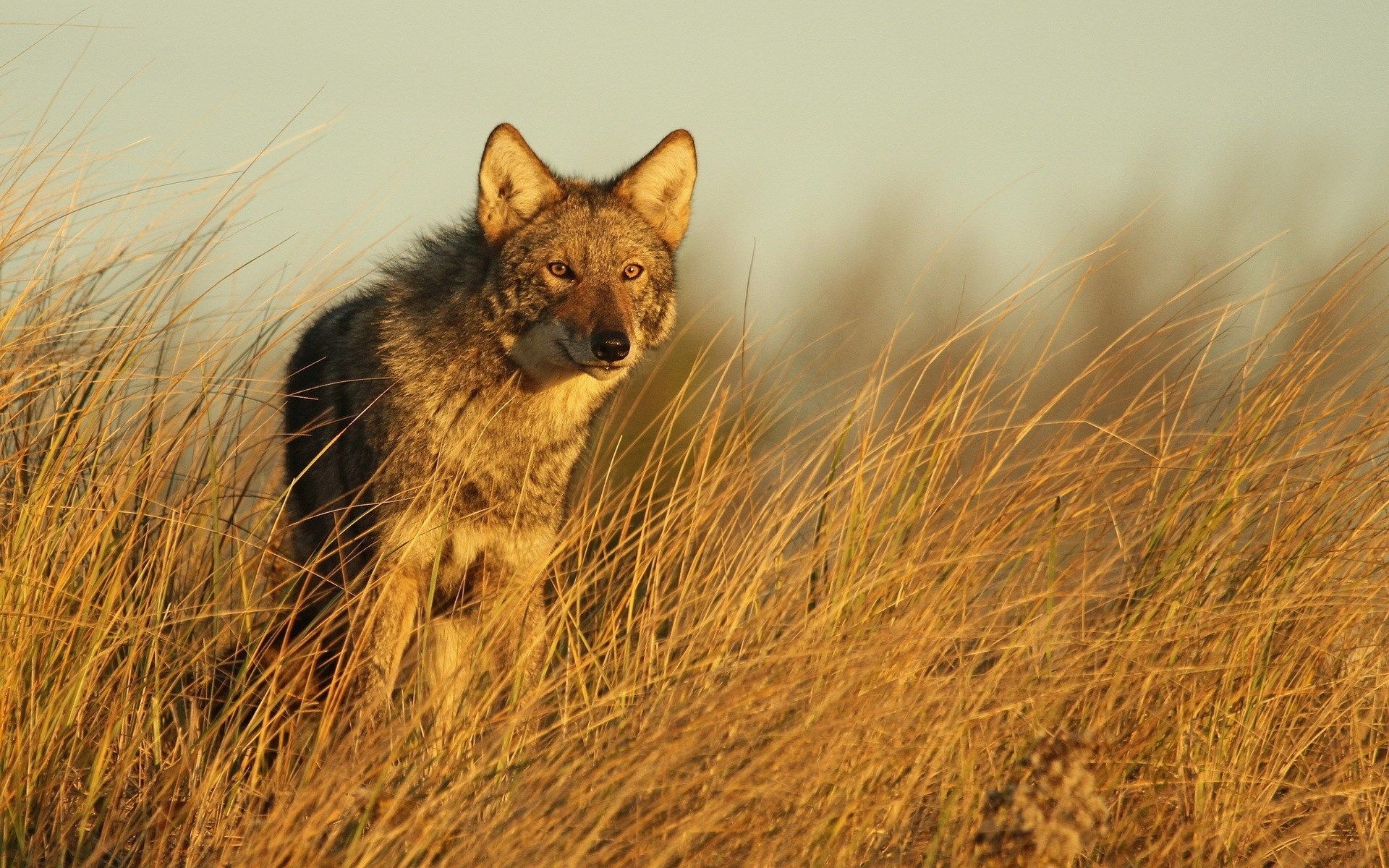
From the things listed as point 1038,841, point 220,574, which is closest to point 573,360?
point 220,574

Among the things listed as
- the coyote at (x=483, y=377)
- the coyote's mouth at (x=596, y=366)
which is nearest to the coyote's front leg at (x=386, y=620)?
the coyote at (x=483, y=377)

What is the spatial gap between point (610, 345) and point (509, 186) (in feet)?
3.15

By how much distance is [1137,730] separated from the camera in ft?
9.81

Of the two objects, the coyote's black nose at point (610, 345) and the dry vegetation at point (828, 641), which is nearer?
the dry vegetation at point (828, 641)

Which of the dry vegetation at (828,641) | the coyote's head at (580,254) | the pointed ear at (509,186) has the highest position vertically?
the pointed ear at (509,186)

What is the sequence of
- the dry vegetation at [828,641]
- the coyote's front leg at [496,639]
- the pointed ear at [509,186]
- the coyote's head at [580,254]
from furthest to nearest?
the pointed ear at [509,186], the coyote's head at [580,254], the coyote's front leg at [496,639], the dry vegetation at [828,641]

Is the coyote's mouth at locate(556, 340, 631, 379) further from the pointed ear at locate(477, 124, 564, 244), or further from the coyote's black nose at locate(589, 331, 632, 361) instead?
the pointed ear at locate(477, 124, 564, 244)

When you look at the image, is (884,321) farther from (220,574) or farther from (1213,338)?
(220,574)

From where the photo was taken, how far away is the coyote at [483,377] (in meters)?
4.64

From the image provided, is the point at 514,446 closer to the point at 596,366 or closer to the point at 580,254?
the point at 596,366

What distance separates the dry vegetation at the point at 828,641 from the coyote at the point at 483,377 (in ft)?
2.03

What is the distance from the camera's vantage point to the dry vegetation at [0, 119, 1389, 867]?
8.25ft

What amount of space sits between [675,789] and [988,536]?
1174 millimetres

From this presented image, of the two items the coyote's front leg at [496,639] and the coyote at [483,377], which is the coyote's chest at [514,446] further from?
the coyote's front leg at [496,639]
